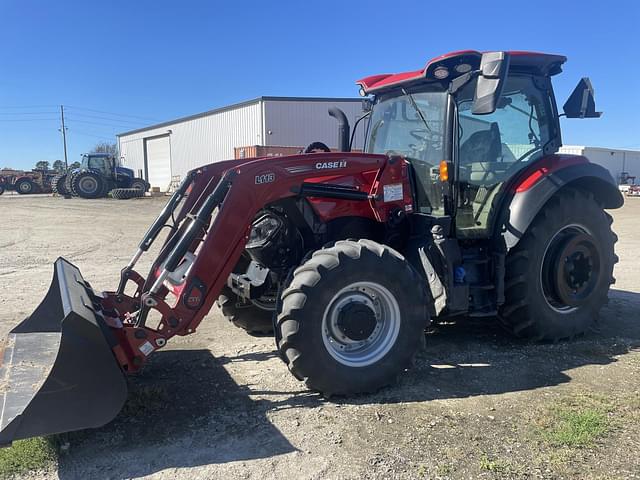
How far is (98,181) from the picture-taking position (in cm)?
2864

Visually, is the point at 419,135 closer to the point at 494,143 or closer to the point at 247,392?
the point at 494,143

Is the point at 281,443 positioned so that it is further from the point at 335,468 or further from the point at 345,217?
the point at 345,217

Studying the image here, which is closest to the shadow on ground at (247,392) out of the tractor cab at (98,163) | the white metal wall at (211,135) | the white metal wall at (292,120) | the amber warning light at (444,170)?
the amber warning light at (444,170)

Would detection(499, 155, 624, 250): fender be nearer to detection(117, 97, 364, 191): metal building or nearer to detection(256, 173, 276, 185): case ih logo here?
detection(256, 173, 276, 185): case ih logo

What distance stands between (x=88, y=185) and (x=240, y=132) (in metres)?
8.84

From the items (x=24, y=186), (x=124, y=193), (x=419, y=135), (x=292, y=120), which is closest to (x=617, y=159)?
(x=292, y=120)

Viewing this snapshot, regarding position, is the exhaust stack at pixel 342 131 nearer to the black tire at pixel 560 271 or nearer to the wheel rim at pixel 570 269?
the black tire at pixel 560 271

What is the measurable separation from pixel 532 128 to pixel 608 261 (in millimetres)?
1534

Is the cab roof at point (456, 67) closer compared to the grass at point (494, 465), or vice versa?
the grass at point (494, 465)

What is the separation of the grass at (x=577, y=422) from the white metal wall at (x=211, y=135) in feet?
84.0

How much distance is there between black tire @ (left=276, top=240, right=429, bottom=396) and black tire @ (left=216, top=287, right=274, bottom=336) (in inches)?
62.0

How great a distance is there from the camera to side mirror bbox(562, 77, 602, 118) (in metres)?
5.19

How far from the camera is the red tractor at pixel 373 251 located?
11.9ft

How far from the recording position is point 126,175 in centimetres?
3056
